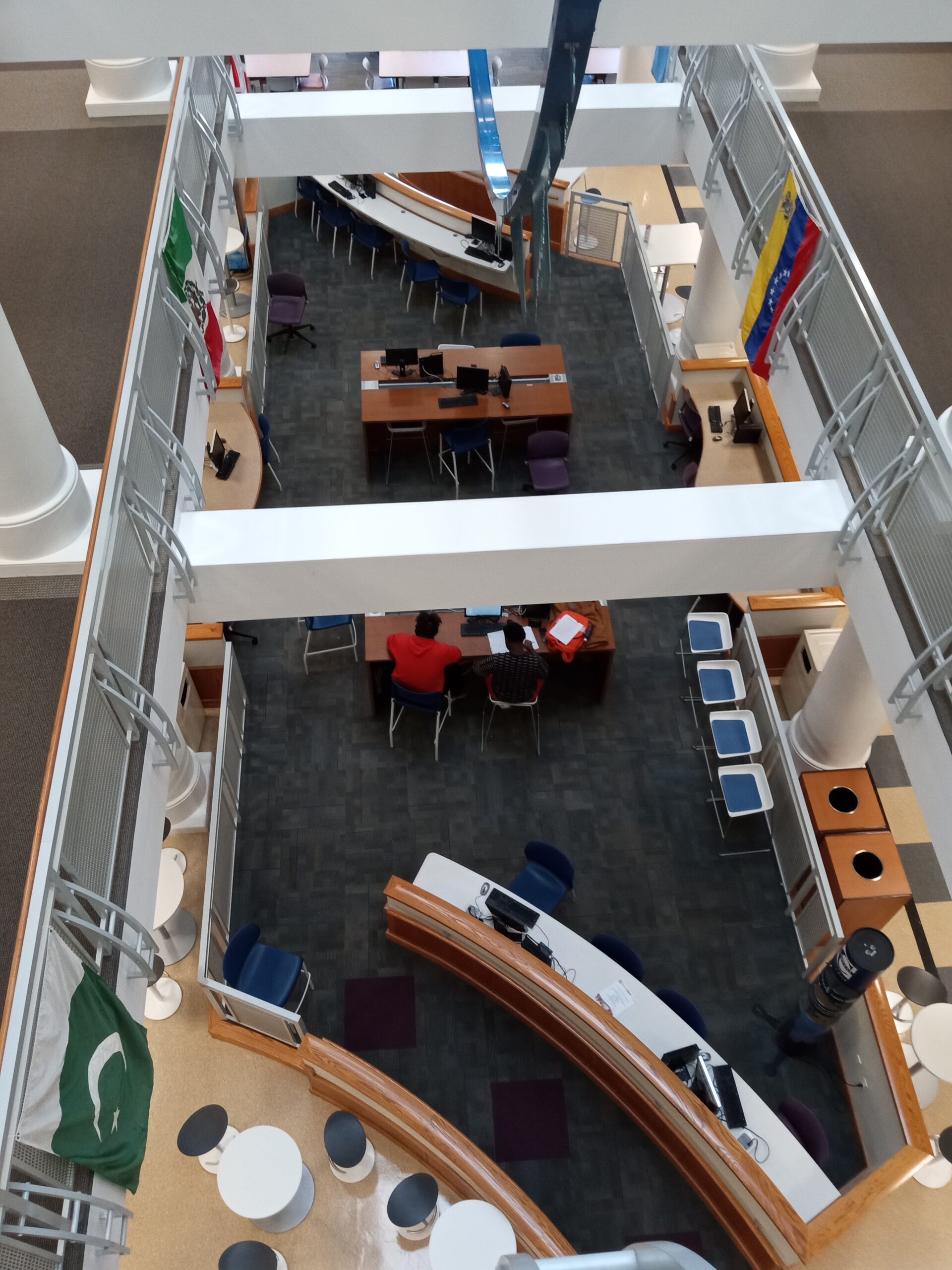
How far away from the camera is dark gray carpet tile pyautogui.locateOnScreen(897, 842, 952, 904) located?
27.0 ft

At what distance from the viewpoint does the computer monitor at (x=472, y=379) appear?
1057 centimetres

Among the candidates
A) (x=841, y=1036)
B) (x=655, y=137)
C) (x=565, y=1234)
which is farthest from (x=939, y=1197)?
(x=655, y=137)

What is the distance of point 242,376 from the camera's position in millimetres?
10516

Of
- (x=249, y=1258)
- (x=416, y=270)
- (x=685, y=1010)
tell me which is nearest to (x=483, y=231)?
(x=416, y=270)

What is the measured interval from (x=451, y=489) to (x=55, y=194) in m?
4.81

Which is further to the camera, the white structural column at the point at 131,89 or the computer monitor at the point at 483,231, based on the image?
the computer monitor at the point at 483,231

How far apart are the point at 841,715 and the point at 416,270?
26.6 feet

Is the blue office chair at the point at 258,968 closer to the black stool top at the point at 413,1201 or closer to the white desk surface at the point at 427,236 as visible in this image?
the black stool top at the point at 413,1201

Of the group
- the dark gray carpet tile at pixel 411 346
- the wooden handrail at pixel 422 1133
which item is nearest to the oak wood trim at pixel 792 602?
the dark gray carpet tile at pixel 411 346

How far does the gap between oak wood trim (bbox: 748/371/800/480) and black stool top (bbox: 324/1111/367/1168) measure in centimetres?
663

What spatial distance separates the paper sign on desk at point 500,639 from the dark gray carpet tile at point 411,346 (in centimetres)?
224

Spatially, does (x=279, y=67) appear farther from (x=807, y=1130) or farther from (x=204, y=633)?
(x=807, y=1130)

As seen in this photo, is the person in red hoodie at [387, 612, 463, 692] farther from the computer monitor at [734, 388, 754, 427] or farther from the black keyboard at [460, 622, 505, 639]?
the computer monitor at [734, 388, 754, 427]

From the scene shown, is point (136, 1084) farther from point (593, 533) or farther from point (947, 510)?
point (947, 510)
